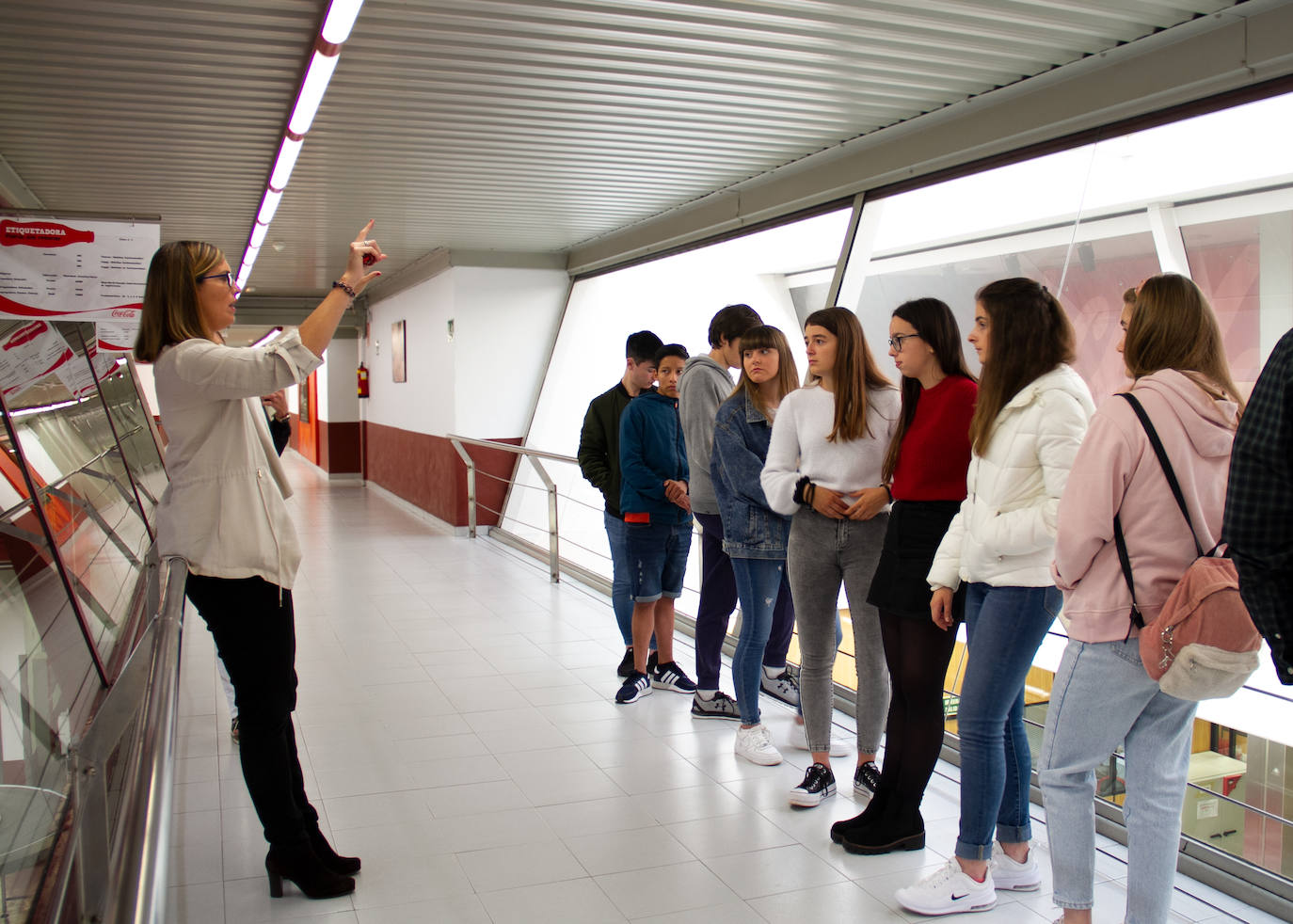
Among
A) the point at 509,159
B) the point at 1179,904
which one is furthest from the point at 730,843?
the point at 509,159

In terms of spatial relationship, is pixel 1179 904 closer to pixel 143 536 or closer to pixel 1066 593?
pixel 1066 593

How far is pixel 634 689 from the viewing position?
4.27 m

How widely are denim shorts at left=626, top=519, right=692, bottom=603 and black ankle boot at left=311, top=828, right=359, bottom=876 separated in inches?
72.2

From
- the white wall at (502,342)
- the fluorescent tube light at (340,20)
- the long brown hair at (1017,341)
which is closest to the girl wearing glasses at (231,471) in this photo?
the fluorescent tube light at (340,20)

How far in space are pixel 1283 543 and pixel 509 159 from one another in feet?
16.2

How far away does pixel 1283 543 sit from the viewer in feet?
3.94

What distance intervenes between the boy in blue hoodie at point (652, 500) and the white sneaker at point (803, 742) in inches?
24.6

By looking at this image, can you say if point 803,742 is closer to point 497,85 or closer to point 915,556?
point 915,556

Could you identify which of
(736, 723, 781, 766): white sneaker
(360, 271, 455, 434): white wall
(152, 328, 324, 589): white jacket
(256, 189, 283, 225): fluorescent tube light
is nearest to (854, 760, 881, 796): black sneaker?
(736, 723, 781, 766): white sneaker

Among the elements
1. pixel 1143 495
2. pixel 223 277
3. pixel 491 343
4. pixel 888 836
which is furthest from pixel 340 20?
Answer: pixel 491 343

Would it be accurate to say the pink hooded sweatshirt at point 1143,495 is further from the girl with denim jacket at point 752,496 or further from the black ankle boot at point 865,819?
the girl with denim jacket at point 752,496

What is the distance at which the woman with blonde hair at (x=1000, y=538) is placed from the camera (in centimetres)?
232

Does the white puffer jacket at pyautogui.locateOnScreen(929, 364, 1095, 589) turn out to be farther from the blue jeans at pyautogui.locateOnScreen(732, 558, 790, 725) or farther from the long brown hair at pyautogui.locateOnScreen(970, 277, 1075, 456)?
the blue jeans at pyautogui.locateOnScreen(732, 558, 790, 725)

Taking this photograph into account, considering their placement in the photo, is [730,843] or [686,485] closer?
[730,843]
